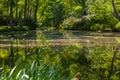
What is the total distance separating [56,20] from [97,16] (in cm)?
1148

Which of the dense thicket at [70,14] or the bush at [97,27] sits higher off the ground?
the dense thicket at [70,14]

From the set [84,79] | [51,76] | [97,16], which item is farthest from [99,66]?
[97,16]

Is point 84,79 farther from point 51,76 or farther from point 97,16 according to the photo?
point 97,16

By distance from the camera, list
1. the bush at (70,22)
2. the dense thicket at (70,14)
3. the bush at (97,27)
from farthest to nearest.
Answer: the bush at (70,22) → the bush at (97,27) → the dense thicket at (70,14)

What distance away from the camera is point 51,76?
4805 millimetres

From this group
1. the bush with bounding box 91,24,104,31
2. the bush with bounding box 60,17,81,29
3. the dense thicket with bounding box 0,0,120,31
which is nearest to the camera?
the dense thicket with bounding box 0,0,120,31

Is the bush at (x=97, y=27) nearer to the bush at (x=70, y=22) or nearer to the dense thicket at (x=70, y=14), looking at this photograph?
the dense thicket at (x=70, y=14)

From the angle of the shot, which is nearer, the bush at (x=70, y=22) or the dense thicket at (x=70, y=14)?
the dense thicket at (x=70, y=14)

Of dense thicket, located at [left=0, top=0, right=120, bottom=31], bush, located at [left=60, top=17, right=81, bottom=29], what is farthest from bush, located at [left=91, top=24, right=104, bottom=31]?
bush, located at [left=60, top=17, right=81, bottom=29]

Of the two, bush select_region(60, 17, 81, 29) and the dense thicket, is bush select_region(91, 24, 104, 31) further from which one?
bush select_region(60, 17, 81, 29)

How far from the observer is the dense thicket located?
46344 millimetres

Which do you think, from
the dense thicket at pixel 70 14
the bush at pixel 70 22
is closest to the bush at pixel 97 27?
the dense thicket at pixel 70 14

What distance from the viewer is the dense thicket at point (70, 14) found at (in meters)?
46.3

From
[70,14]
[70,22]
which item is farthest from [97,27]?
[70,14]
